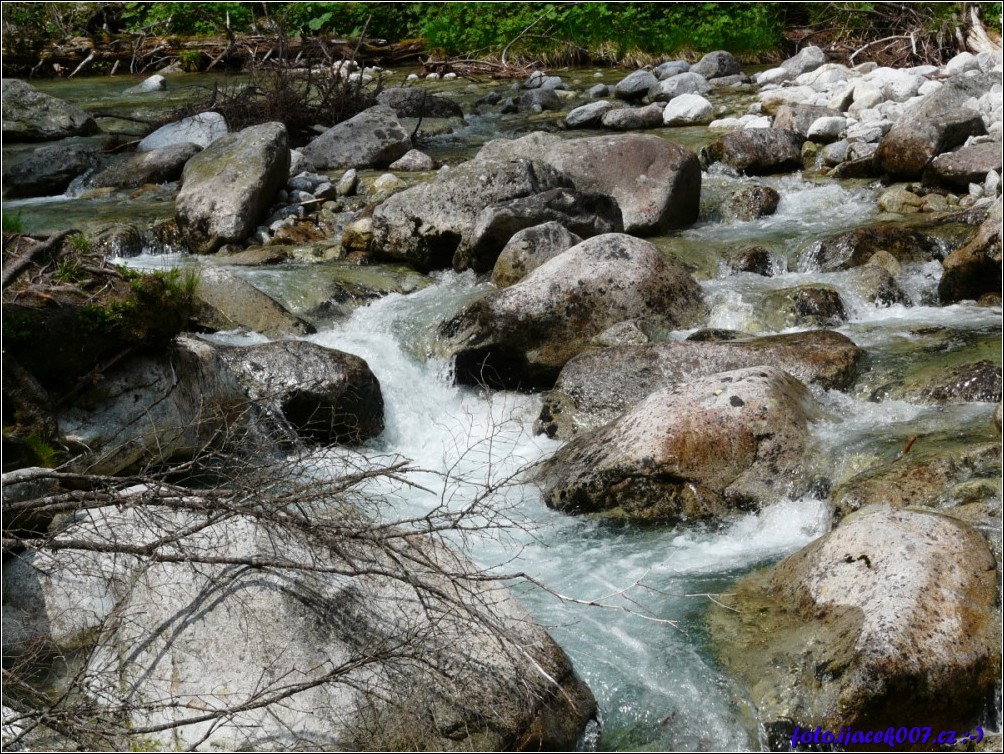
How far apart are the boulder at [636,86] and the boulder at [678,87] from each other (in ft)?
0.35

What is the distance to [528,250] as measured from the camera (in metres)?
8.97

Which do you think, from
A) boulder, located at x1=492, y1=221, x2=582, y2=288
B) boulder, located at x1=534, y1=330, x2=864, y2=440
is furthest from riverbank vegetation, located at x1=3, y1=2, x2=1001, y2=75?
boulder, located at x1=534, y1=330, x2=864, y2=440

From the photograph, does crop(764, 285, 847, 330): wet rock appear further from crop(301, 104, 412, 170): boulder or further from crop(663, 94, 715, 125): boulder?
crop(663, 94, 715, 125): boulder

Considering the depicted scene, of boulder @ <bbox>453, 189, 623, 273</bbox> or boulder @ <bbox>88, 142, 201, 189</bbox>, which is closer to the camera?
boulder @ <bbox>453, 189, 623, 273</bbox>

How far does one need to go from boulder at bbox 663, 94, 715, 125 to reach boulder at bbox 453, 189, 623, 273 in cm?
428

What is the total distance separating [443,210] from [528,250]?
1.15 metres

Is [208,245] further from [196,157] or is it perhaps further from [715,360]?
[715,360]

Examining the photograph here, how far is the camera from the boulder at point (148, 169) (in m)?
12.2

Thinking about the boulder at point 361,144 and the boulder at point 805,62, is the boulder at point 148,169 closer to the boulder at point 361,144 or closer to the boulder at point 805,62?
the boulder at point 361,144

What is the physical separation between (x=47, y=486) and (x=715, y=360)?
4198 millimetres

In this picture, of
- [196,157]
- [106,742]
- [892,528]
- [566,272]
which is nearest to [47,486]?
[106,742]

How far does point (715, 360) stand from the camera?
7223mm

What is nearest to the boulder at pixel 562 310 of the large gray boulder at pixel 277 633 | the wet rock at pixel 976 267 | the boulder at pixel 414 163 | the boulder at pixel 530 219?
the boulder at pixel 530 219

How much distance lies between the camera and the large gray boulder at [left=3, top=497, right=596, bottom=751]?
12.2ft
